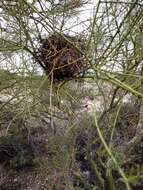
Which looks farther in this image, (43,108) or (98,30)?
(43,108)

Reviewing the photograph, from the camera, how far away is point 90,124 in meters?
4.31

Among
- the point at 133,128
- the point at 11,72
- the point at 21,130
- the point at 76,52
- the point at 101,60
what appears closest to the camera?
the point at 76,52

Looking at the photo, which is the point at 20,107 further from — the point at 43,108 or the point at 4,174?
the point at 4,174

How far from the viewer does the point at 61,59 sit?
2469mm

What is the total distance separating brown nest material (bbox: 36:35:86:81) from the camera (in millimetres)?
2443

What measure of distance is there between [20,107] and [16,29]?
1.05 m

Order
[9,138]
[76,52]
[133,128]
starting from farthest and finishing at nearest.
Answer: [9,138]
[133,128]
[76,52]

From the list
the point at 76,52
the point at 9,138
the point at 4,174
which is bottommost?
the point at 4,174

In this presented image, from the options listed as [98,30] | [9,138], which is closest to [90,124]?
[98,30]

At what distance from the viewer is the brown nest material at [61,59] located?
244 centimetres

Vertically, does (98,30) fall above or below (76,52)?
above

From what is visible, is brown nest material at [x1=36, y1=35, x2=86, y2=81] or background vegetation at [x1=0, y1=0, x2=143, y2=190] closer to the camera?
brown nest material at [x1=36, y1=35, x2=86, y2=81]

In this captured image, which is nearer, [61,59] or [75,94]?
[61,59]

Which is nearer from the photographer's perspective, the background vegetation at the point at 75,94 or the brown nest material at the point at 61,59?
the brown nest material at the point at 61,59
